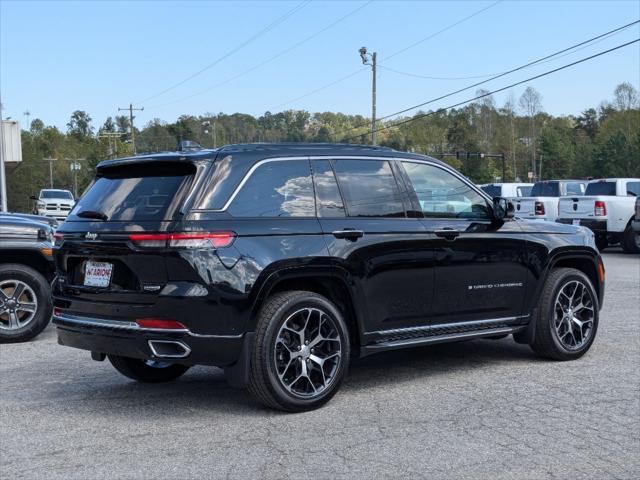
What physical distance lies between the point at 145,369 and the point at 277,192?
1.96m

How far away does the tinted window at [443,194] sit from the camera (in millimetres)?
6477

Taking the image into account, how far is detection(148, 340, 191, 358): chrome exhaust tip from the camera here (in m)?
5.23

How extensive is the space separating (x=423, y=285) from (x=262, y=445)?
6.52 ft

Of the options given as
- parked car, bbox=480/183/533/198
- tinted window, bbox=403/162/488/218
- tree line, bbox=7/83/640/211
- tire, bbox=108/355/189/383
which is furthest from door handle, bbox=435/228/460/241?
tree line, bbox=7/83/640/211

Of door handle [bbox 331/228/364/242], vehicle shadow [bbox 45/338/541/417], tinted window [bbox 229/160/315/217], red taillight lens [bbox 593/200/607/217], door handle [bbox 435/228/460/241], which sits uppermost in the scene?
tinted window [bbox 229/160/315/217]

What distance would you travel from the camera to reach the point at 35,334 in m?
8.72

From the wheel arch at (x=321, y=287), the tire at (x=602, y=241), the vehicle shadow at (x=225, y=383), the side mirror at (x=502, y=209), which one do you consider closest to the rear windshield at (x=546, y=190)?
the tire at (x=602, y=241)

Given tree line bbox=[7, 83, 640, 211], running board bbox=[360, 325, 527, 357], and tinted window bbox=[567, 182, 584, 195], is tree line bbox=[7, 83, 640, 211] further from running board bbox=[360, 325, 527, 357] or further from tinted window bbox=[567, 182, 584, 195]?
running board bbox=[360, 325, 527, 357]

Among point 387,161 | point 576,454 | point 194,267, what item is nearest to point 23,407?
point 194,267

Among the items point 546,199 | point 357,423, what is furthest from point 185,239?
point 546,199

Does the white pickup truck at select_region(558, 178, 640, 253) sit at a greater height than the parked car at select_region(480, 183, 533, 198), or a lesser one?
lesser

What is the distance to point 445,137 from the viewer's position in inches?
4584

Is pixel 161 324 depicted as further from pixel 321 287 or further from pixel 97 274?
pixel 321 287

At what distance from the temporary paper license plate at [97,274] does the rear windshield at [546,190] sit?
72.0ft
